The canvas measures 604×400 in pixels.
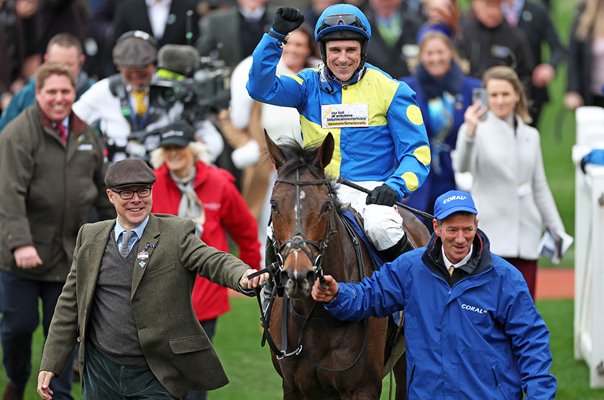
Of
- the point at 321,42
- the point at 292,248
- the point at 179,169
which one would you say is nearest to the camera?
the point at 292,248

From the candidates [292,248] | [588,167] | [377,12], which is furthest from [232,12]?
[292,248]

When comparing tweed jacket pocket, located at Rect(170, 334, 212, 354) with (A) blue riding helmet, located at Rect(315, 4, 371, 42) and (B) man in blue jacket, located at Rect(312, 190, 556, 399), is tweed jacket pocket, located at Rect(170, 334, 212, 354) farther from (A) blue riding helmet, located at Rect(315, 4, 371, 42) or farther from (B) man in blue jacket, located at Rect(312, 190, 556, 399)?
(A) blue riding helmet, located at Rect(315, 4, 371, 42)

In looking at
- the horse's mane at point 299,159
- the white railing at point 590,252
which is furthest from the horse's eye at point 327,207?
the white railing at point 590,252

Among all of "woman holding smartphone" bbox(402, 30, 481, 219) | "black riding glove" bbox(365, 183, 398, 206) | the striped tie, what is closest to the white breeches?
"black riding glove" bbox(365, 183, 398, 206)

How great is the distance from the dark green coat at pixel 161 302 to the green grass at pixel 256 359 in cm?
249

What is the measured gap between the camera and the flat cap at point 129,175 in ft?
22.0

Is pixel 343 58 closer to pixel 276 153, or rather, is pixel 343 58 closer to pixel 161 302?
pixel 276 153

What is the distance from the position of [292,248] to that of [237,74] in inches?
275

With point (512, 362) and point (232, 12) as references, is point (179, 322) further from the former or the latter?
point (232, 12)

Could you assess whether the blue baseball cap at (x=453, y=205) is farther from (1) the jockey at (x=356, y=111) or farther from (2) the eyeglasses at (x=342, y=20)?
(2) the eyeglasses at (x=342, y=20)

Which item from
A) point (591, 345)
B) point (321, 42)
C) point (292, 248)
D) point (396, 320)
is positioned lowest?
point (591, 345)

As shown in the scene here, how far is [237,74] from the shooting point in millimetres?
12898

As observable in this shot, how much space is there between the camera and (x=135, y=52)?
10.3 m

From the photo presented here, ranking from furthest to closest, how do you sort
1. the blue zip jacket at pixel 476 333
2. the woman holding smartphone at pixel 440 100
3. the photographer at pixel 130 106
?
the woman holding smartphone at pixel 440 100, the photographer at pixel 130 106, the blue zip jacket at pixel 476 333
